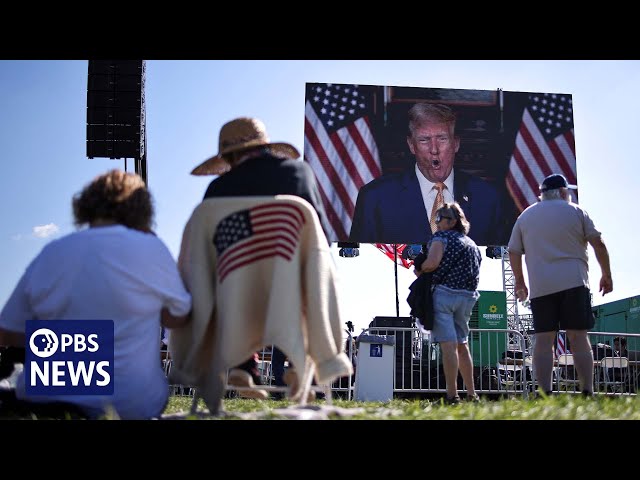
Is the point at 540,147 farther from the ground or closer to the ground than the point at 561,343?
farther from the ground

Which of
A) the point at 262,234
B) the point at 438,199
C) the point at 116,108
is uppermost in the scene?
the point at 116,108

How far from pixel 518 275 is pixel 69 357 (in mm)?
3200

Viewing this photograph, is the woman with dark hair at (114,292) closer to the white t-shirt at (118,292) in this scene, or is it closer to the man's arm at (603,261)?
the white t-shirt at (118,292)

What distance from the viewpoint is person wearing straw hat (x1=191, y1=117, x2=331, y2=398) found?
3166mm

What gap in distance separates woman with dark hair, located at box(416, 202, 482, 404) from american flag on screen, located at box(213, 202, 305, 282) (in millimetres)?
2384

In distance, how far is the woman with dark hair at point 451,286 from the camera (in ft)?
17.2

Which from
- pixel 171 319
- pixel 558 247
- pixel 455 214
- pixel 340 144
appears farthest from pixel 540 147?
pixel 171 319

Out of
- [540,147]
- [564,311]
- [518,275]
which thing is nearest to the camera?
[564,311]

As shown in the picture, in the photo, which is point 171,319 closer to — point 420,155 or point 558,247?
point 558,247

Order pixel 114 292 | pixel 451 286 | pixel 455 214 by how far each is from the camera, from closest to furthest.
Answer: pixel 114 292
pixel 451 286
pixel 455 214

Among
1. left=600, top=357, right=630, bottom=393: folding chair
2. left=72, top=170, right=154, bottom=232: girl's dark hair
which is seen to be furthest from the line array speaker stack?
left=600, top=357, right=630, bottom=393: folding chair

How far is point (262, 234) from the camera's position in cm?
301
